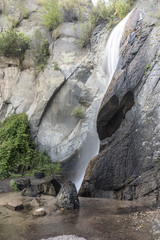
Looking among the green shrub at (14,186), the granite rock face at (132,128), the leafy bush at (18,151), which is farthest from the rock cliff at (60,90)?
the green shrub at (14,186)

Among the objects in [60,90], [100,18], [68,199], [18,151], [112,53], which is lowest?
[18,151]

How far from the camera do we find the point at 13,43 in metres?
12.4

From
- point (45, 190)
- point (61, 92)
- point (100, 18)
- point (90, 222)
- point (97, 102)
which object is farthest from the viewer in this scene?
point (100, 18)

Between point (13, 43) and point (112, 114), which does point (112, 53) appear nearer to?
point (112, 114)

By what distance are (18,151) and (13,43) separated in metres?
6.58

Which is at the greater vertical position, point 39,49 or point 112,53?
point 39,49

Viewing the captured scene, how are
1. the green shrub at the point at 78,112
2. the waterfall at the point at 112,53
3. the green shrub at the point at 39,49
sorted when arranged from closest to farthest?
the waterfall at the point at 112,53 → the green shrub at the point at 78,112 → the green shrub at the point at 39,49

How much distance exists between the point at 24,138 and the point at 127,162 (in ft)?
19.6

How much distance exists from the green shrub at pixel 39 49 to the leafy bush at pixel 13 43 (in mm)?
556

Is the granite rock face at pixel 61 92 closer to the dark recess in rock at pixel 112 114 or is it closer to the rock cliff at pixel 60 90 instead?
the rock cliff at pixel 60 90

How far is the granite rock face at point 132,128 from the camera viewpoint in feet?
18.4

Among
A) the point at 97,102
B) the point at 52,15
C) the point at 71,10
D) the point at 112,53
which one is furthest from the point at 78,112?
the point at 71,10

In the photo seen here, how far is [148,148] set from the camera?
18.7 ft

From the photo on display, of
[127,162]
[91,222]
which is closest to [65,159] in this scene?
[127,162]
